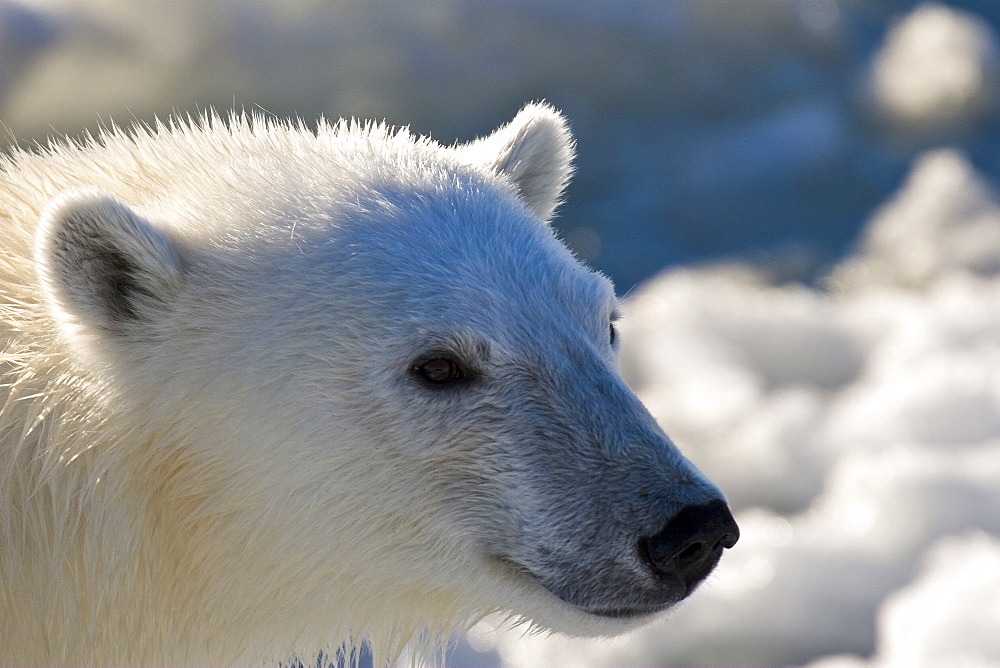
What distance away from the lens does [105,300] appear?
2.47 metres

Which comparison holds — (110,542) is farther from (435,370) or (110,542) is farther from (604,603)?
(604,603)

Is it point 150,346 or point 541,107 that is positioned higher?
point 541,107

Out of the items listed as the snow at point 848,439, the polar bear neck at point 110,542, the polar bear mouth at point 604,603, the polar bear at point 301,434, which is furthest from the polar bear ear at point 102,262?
the snow at point 848,439

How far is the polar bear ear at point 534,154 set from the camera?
3.23m

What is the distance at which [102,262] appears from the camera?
2434 mm

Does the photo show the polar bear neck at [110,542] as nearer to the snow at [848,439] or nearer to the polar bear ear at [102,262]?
the polar bear ear at [102,262]

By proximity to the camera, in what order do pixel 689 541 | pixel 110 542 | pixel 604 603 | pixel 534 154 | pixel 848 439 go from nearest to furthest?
pixel 689 541 < pixel 604 603 < pixel 110 542 < pixel 534 154 < pixel 848 439

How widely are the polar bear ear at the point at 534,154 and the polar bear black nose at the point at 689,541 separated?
1272mm

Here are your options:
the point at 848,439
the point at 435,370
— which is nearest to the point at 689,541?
the point at 435,370

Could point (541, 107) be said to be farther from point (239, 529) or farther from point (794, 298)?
point (794, 298)

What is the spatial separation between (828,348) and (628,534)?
7397 millimetres

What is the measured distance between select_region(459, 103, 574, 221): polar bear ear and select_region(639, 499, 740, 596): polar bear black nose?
1272 mm

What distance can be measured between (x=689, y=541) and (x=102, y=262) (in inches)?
56.0

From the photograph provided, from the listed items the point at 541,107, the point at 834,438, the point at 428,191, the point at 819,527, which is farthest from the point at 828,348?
the point at 428,191
